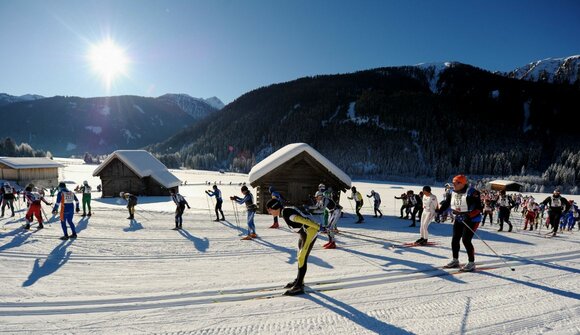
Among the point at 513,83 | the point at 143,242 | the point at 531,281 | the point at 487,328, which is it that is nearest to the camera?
the point at 487,328

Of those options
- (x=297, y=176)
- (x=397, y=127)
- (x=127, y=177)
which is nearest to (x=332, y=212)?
(x=297, y=176)

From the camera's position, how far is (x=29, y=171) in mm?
38438

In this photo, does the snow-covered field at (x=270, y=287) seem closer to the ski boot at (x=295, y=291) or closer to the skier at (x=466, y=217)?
the ski boot at (x=295, y=291)

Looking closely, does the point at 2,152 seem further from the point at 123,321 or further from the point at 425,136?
the point at 425,136

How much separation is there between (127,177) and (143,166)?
1598 millimetres

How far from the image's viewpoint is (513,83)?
166000mm

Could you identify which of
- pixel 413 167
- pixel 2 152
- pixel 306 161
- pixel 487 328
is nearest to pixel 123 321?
pixel 487 328

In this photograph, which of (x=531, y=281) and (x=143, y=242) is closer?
(x=531, y=281)

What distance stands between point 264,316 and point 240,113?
173 m

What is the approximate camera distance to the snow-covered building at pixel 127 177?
2517 centimetres

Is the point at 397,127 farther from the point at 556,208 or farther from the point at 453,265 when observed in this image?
the point at 453,265

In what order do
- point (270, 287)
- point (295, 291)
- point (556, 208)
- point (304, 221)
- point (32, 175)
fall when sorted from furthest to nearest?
point (32, 175)
point (556, 208)
point (270, 287)
point (304, 221)
point (295, 291)

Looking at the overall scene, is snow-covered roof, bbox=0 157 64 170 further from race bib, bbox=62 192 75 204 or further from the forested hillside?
the forested hillside

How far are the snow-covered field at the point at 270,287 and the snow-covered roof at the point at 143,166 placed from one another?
52.1ft
